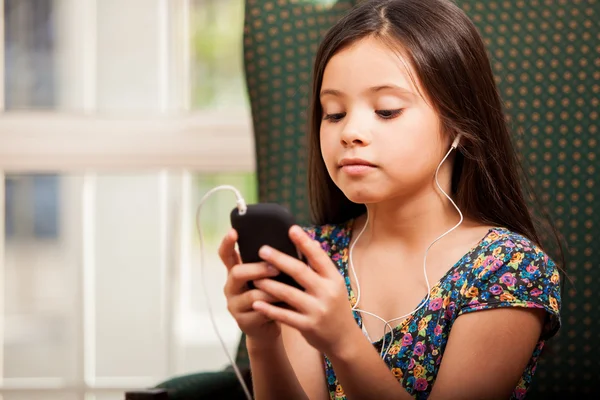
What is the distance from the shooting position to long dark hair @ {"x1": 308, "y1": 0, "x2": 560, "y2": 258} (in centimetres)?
116

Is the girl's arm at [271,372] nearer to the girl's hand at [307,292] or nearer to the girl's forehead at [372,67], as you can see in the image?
the girl's hand at [307,292]

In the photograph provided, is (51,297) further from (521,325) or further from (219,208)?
(521,325)

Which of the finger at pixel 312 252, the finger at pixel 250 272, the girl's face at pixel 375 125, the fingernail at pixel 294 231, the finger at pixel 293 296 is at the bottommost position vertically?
the finger at pixel 293 296

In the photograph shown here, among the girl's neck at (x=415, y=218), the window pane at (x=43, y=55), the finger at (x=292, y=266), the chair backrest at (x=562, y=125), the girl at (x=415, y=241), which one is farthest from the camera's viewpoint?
the window pane at (x=43, y=55)

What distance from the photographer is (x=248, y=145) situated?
205 cm

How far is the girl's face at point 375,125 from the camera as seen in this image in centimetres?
111

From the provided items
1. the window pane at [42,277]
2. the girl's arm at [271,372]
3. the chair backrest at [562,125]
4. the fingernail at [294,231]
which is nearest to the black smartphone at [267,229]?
the fingernail at [294,231]

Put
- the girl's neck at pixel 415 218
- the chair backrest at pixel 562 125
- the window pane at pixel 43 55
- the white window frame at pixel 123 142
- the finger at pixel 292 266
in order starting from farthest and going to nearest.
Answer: the window pane at pixel 43 55 < the white window frame at pixel 123 142 < the chair backrest at pixel 562 125 < the girl's neck at pixel 415 218 < the finger at pixel 292 266

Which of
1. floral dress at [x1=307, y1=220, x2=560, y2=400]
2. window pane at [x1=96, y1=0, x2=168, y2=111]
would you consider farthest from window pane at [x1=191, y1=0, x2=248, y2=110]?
floral dress at [x1=307, y1=220, x2=560, y2=400]

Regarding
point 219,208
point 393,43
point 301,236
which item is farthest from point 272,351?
point 219,208

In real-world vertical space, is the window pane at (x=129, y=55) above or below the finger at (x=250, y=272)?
above

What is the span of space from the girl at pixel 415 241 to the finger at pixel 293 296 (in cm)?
1

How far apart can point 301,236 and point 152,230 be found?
1.41m

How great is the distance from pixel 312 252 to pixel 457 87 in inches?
16.1
